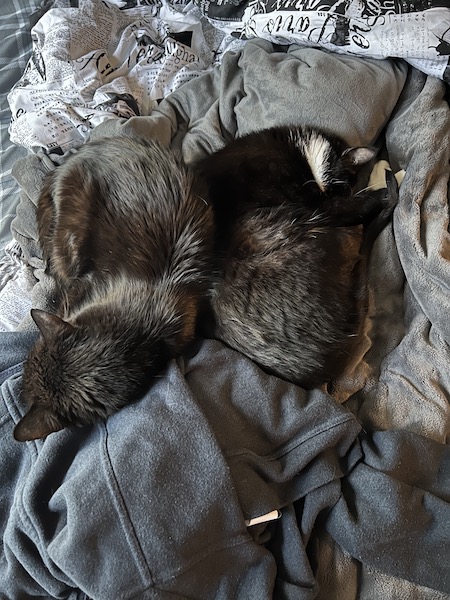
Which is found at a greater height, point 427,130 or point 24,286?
point 427,130

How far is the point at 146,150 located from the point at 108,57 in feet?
2.25

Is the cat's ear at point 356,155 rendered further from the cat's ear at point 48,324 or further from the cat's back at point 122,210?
the cat's ear at point 48,324

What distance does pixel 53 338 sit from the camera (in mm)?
1140

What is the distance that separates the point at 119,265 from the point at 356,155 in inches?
25.7

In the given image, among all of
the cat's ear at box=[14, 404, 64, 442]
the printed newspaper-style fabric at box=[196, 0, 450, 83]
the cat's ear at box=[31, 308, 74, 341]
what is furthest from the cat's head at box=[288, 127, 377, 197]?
the cat's ear at box=[14, 404, 64, 442]

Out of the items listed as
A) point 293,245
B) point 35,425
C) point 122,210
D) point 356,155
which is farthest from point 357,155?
point 35,425

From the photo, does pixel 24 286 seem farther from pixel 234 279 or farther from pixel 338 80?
pixel 338 80

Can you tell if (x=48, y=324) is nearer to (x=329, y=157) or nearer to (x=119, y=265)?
(x=119, y=265)

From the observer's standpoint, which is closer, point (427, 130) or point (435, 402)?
point (435, 402)

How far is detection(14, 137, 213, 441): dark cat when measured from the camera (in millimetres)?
1132

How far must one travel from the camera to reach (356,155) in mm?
1399

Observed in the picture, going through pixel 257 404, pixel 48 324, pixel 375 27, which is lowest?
pixel 257 404

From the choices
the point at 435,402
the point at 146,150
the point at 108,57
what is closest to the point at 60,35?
the point at 108,57

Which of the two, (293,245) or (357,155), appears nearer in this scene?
(293,245)
